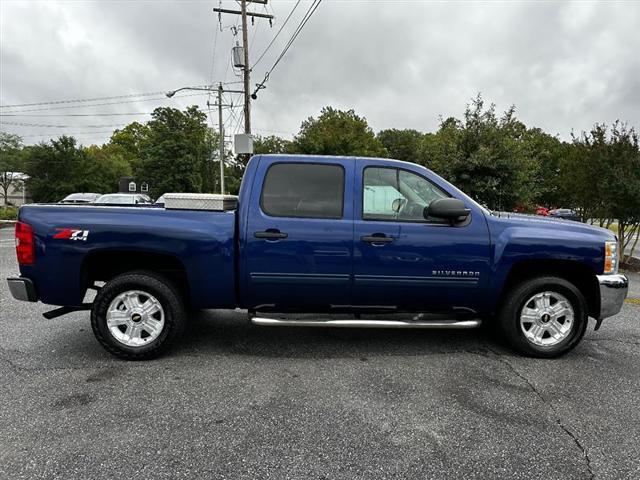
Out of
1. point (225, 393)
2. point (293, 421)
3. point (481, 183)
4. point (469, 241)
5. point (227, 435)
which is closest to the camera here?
point (227, 435)

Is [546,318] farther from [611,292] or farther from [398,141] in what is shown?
[398,141]

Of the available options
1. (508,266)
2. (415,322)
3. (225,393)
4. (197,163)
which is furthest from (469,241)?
(197,163)

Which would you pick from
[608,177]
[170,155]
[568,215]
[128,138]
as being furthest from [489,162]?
[128,138]

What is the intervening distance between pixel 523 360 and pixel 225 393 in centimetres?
275

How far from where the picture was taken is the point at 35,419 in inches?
109

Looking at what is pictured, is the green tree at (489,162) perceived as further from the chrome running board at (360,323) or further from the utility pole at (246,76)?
the utility pole at (246,76)

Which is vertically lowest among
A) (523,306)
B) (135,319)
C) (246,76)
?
(135,319)

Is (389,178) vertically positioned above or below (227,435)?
above

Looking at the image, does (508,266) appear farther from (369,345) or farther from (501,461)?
(501,461)

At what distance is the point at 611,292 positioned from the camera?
382 cm

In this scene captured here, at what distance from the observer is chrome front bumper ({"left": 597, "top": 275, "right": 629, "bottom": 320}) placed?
382cm

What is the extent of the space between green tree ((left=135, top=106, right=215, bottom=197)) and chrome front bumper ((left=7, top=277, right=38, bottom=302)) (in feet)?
105

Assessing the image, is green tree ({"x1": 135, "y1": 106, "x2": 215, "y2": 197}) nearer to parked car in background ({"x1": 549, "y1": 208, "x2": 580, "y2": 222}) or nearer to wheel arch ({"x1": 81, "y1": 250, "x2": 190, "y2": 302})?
parked car in background ({"x1": 549, "y1": 208, "x2": 580, "y2": 222})

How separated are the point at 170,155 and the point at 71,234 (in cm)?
3291
